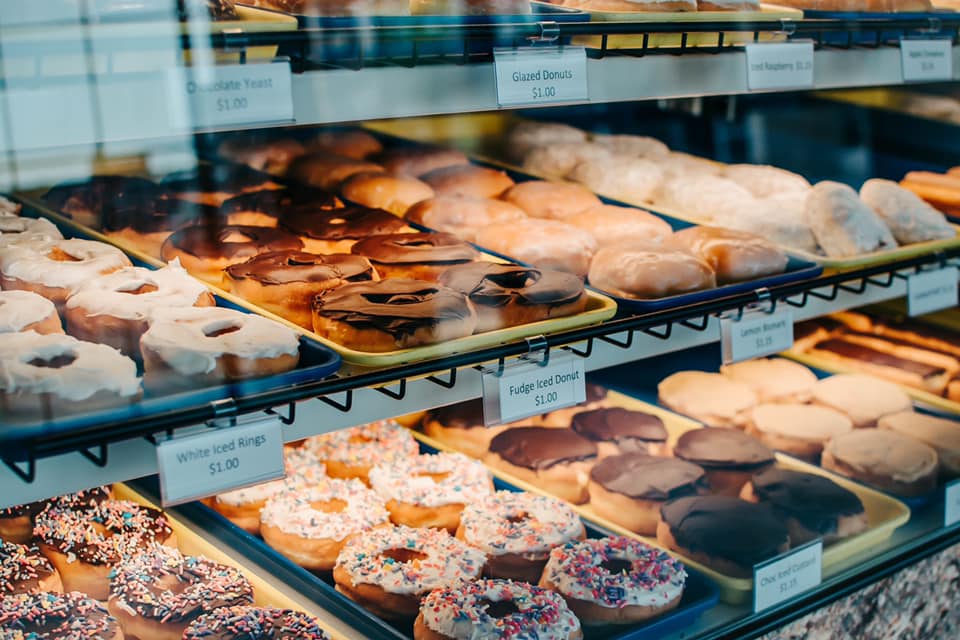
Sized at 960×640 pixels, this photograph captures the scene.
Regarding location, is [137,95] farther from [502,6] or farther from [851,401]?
[851,401]

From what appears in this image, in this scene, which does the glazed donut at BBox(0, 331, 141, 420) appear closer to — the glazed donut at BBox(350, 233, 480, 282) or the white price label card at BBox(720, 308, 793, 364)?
→ the glazed donut at BBox(350, 233, 480, 282)

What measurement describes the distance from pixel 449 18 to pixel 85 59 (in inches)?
19.0

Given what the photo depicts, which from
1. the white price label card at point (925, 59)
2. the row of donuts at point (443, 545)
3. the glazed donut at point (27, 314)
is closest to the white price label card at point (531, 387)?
the row of donuts at point (443, 545)

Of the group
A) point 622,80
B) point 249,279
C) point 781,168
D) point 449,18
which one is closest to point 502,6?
point 449,18

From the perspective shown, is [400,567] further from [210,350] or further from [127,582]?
[210,350]

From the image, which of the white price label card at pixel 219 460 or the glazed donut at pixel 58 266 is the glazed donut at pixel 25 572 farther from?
the white price label card at pixel 219 460

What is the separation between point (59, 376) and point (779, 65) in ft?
3.99

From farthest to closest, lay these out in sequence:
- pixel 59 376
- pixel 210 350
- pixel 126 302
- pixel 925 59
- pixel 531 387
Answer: pixel 925 59
pixel 531 387
pixel 126 302
pixel 210 350
pixel 59 376

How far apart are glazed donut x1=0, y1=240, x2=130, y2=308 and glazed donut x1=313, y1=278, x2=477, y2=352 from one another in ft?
1.04

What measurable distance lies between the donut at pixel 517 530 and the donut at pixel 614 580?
4 centimetres

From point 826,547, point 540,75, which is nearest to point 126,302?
point 540,75

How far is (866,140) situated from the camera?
275 centimetres

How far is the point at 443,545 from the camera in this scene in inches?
68.2

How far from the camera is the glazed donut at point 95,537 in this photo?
1.57 m
